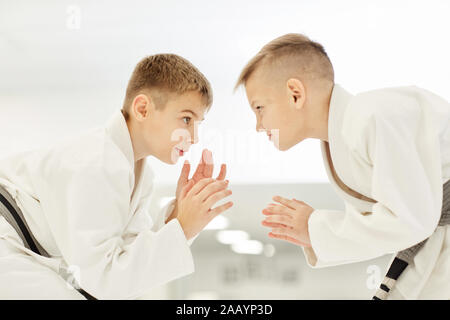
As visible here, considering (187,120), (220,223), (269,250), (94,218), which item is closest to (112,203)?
(94,218)

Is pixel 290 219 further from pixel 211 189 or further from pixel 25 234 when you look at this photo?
pixel 25 234

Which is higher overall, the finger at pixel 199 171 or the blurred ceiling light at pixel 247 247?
the finger at pixel 199 171

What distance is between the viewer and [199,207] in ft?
3.10

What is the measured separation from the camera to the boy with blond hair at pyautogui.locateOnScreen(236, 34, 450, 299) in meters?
0.84

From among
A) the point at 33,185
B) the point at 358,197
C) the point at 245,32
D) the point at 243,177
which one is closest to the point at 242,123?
the point at 243,177

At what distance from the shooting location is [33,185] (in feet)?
3.32

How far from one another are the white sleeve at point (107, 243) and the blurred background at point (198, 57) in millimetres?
364

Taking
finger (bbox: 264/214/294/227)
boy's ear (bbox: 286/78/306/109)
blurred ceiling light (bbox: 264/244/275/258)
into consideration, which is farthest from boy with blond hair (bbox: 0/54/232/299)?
blurred ceiling light (bbox: 264/244/275/258)

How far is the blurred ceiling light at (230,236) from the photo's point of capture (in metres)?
1.75

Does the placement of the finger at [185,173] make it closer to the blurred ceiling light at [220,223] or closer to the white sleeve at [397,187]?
the white sleeve at [397,187]

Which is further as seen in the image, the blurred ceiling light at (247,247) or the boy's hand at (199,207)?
the blurred ceiling light at (247,247)

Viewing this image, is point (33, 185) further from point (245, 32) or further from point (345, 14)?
point (345, 14)

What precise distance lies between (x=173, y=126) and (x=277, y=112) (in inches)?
9.7

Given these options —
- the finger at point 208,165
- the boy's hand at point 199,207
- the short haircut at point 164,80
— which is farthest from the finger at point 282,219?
the short haircut at point 164,80
